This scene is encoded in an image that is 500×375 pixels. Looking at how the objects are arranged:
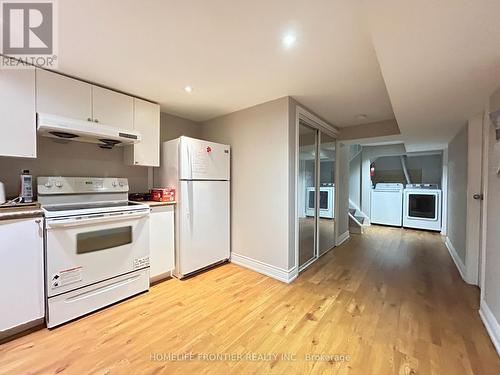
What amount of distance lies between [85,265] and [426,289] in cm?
348

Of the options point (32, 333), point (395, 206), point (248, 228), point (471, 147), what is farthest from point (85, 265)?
point (395, 206)

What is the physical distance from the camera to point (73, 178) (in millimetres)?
2240

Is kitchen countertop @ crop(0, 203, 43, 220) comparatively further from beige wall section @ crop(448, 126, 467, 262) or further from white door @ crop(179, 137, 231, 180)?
beige wall section @ crop(448, 126, 467, 262)

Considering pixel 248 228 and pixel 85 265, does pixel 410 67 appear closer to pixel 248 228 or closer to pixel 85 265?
pixel 248 228

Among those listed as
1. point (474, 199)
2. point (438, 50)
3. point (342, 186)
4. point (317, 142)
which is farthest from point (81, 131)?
point (474, 199)

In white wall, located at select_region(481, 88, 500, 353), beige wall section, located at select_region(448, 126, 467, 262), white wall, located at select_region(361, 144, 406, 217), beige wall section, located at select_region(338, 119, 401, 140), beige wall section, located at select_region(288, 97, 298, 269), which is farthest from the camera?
white wall, located at select_region(361, 144, 406, 217)

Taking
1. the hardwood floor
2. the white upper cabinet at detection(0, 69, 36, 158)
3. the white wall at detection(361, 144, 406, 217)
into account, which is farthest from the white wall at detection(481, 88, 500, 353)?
the white wall at detection(361, 144, 406, 217)

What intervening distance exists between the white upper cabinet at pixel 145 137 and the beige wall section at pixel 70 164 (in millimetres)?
197

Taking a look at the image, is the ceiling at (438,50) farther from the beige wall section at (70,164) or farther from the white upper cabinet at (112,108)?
the beige wall section at (70,164)

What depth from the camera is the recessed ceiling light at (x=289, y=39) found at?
4.78 feet

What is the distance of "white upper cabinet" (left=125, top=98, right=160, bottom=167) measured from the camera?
2.49 metres

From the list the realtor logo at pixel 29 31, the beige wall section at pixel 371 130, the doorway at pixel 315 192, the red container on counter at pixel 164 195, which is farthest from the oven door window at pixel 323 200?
the realtor logo at pixel 29 31

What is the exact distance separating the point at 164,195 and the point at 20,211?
1.20 metres

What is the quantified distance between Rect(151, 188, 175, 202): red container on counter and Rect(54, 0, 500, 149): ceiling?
1.14m
